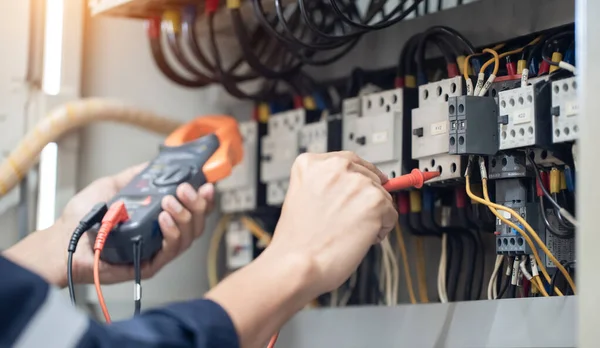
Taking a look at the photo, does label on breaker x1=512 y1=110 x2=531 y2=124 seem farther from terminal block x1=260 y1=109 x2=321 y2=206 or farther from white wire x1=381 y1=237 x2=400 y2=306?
terminal block x1=260 y1=109 x2=321 y2=206

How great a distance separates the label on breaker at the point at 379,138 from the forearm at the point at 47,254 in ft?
1.60

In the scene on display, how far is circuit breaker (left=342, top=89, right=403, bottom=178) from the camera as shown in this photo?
1.29 meters

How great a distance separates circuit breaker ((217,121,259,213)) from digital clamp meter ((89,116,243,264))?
113 millimetres

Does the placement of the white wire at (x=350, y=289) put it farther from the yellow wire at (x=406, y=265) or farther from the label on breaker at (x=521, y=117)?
the label on breaker at (x=521, y=117)

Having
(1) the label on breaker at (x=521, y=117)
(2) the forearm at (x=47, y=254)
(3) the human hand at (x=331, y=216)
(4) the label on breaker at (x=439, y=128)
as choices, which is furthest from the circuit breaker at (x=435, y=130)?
(2) the forearm at (x=47, y=254)

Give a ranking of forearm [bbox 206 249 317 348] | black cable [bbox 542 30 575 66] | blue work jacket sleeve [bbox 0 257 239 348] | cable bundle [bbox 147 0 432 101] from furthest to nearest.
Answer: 1. cable bundle [bbox 147 0 432 101]
2. black cable [bbox 542 30 575 66]
3. forearm [bbox 206 249 317 348]
4. blue work jacket sleeve [bbox 0 257 239 348]

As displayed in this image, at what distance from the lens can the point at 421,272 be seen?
1.43m

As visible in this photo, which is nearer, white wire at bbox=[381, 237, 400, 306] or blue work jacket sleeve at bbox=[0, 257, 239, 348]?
blue work jacket sleeve at bbox=[0, 257, 239, 348]

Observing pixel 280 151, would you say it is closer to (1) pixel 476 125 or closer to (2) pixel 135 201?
(2) pixel 135 201

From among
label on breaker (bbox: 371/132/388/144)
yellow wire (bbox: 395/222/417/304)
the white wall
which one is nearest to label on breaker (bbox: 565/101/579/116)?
label on breaker (bbox: 371/132/388/144)

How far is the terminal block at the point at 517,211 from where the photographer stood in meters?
1.12

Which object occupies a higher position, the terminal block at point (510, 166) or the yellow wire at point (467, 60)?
the yellow wire at point (467, 60)

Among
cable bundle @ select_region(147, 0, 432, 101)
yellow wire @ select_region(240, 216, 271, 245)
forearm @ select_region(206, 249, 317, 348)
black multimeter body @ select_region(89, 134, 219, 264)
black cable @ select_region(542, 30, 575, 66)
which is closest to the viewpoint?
forearm @ select_region(206, 249, 317, 348)

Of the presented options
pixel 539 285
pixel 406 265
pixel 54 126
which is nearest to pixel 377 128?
pixel 406 265
